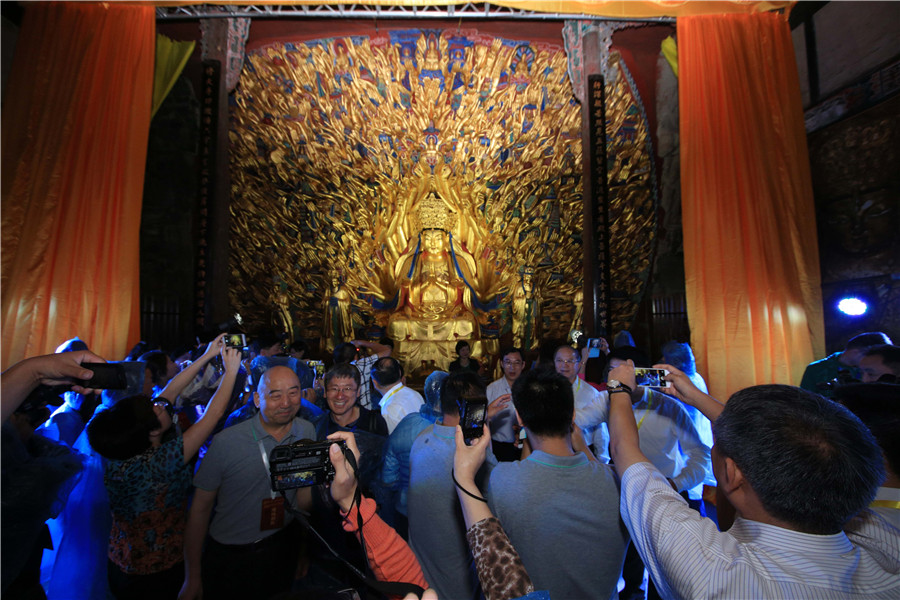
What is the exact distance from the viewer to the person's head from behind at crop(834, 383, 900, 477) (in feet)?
3.88

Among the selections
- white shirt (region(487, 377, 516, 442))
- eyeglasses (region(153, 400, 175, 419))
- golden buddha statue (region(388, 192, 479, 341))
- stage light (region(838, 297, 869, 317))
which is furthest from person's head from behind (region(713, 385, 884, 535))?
golden buddha statue (region(388, 192, 479, 341))

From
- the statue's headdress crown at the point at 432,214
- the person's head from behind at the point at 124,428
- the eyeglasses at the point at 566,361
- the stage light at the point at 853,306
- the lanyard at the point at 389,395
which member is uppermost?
the statue's headdress crown at the point at 432,214

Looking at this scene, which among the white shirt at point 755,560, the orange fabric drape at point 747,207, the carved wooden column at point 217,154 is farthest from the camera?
the carved wooden column at point 217,154

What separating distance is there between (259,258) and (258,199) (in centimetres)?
94

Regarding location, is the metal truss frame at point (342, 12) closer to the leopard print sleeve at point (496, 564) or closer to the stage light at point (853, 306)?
the stage light at point (853, 306)

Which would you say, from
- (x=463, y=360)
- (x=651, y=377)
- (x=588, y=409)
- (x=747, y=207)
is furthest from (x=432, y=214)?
(x=651, y=377)

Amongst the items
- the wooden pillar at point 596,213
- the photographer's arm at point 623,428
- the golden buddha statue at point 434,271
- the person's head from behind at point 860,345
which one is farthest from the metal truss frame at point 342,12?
the photographer's arm at point 623,428

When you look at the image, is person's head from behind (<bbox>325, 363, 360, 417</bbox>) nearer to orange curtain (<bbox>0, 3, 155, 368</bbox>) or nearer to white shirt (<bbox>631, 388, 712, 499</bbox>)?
white shirt (<bbox>631, 388, 712, 499</bbox>)

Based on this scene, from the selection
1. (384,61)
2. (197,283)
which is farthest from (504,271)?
(197,283)

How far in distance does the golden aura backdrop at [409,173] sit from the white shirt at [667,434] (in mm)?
4735

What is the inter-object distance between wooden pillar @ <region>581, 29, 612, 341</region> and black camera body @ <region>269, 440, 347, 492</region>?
19.1ft

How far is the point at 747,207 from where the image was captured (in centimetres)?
544

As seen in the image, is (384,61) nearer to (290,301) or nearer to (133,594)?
(290,301)

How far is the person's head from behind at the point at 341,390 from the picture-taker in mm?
2334
